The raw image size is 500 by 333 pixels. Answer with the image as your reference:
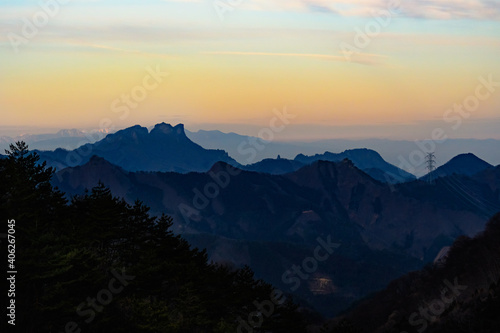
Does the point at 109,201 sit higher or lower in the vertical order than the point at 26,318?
higher

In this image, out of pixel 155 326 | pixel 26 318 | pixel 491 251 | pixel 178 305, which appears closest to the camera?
pixel 26 318

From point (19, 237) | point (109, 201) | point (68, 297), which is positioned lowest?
point (68, 297)

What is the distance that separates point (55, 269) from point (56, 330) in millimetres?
6363

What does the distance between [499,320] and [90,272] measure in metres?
58.8

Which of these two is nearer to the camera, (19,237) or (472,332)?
(19,237)

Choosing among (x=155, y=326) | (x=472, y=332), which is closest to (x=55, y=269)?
(x=155, y=326)

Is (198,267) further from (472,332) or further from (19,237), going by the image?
(472,332)

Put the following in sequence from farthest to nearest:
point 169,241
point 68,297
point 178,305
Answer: point 169,241 → point 178,305 → point 68,297

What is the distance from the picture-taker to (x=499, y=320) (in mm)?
96750

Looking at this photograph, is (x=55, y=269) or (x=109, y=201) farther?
(x=109, y=201)

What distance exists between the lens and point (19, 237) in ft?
236

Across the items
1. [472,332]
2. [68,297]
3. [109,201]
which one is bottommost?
[472,332]

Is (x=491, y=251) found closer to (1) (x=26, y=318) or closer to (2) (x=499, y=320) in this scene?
(2) (x=499, y=320)

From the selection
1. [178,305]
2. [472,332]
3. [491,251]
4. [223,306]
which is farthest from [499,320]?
[491,251]
